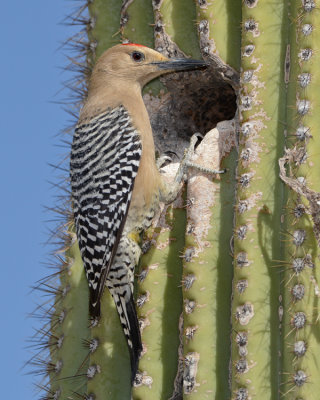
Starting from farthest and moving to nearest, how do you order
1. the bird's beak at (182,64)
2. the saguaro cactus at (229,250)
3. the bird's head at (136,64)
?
the bird's head at (136,64) → the bird's beak at (182,64) → the saguaro cactus at (229,250)

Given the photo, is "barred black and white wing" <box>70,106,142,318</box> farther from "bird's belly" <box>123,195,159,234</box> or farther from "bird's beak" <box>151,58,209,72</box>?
"bird's beak" <box>151,58,209,72</box>

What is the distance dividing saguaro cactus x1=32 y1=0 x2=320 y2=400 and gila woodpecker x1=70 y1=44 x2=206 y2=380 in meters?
0.12

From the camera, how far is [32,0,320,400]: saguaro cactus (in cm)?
297

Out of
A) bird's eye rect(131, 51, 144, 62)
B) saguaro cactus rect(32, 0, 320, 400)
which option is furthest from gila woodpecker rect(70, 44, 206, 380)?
saguaro cactus rect(32, 0, 320, 400)

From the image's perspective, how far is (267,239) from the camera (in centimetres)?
315

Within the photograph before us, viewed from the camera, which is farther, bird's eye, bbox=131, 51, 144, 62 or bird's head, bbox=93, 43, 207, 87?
bird's eye, bbox=131, 51, 144, 62

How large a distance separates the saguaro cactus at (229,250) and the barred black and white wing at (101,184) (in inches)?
8.1

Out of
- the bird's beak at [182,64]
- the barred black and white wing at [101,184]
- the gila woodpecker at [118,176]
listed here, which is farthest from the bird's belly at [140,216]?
the bird's beak at [182,64]

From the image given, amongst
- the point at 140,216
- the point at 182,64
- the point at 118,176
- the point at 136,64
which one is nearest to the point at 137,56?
the point at 136,64

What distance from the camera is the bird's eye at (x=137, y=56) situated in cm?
431

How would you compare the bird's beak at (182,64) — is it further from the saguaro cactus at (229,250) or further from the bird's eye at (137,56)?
the bird's eye at (137,56)

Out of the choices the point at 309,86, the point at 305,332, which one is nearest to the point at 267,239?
the point at 305,332

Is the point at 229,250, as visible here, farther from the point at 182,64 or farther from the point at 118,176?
the point at 182,64

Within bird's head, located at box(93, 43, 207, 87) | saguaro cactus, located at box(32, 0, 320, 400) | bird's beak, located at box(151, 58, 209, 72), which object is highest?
bird's head, located at box(93, 43, 207, 87)
